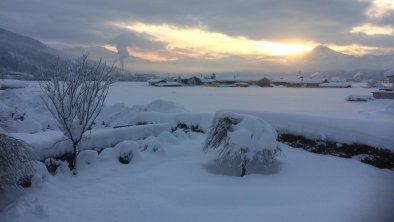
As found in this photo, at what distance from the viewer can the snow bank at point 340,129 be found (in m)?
9.68

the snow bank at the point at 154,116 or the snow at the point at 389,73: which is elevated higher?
the snow at the point at 389,73

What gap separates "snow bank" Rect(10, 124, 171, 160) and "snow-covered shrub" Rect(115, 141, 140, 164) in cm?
107

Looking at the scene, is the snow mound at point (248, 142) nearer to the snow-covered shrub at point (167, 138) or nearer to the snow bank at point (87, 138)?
the snow-covered shrub at point (167, 138)

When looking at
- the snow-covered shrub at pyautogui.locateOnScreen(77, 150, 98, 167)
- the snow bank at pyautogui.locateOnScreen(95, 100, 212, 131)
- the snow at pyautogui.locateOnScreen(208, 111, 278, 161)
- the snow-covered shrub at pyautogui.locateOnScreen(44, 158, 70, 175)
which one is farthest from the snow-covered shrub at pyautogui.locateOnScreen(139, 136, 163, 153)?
the snow bank at pyautogui.locateOnScreen(95, 100, 212, 131)

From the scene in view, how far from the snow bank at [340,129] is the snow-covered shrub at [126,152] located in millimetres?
5208

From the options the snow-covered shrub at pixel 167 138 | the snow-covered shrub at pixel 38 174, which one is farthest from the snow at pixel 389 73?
the snow-covered shrub at pixel 38 174

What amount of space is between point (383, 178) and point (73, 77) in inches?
322

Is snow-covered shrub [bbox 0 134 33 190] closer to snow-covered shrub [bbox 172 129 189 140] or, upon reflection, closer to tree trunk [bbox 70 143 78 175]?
tree trunk [bbox 70 143 78 175]

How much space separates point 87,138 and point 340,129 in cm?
748

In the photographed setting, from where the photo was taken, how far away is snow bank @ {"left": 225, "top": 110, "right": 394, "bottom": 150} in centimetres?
968

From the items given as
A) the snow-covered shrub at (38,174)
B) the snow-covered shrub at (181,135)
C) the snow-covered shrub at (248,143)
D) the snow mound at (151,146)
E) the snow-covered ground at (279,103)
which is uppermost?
the snow-covered shrub at (248,143)

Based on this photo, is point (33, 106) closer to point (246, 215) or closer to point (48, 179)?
point (48, 179)

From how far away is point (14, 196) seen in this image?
22.0ft

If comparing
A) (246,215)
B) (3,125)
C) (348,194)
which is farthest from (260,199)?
(3,125)
